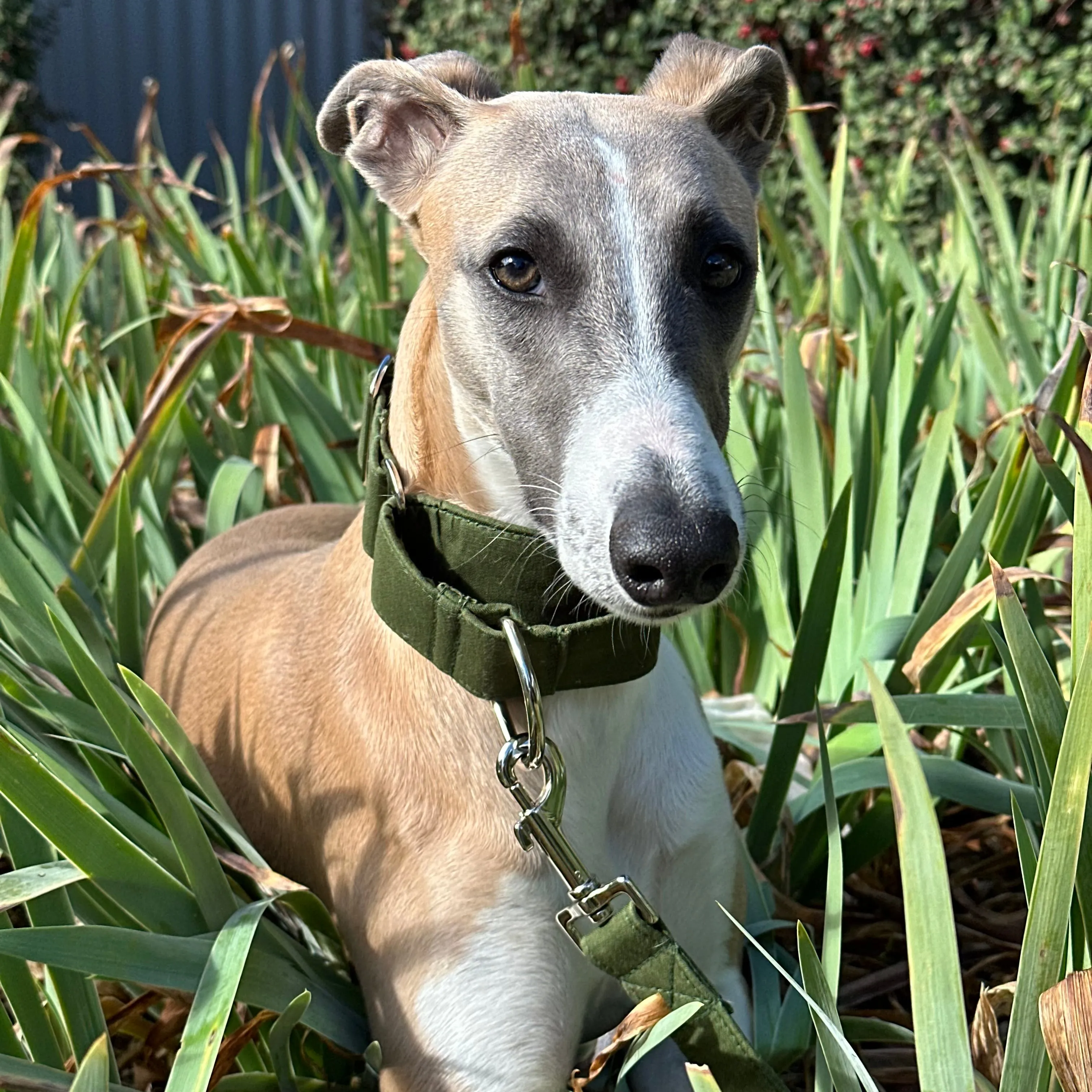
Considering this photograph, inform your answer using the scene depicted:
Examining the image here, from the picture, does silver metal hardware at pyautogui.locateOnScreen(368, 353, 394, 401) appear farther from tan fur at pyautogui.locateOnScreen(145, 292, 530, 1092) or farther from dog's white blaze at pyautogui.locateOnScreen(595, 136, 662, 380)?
dog's white blaze at pyautogui.locateOnScreen(595, 136, 662, 380)

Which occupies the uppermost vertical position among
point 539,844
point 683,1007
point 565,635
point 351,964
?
point 565,635

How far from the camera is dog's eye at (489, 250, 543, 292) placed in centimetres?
151

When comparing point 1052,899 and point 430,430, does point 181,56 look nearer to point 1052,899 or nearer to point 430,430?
point 430,430

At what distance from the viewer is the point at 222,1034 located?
1.19 m

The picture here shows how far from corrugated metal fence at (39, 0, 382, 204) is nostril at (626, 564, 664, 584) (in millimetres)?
9966

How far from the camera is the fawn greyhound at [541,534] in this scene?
1.37 m

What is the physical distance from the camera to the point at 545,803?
140cm

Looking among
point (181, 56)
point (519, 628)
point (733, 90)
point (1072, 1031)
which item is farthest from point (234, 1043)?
point (181, 56)

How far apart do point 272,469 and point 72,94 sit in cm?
909

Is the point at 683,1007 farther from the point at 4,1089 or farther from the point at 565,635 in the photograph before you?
the point at 4,1089

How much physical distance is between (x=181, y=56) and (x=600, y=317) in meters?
10.5

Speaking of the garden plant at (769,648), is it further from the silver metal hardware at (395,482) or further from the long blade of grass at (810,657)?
the silver metal hardware at (395,482)

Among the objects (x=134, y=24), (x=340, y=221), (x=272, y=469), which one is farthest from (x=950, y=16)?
(x=134, y=24)

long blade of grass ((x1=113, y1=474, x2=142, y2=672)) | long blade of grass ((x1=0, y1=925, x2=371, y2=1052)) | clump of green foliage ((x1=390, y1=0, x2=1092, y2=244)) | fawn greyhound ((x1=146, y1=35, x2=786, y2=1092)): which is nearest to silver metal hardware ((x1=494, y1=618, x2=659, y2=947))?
fawn greyhound ((x1=146, y1=35, x2=786, y2=1092))
